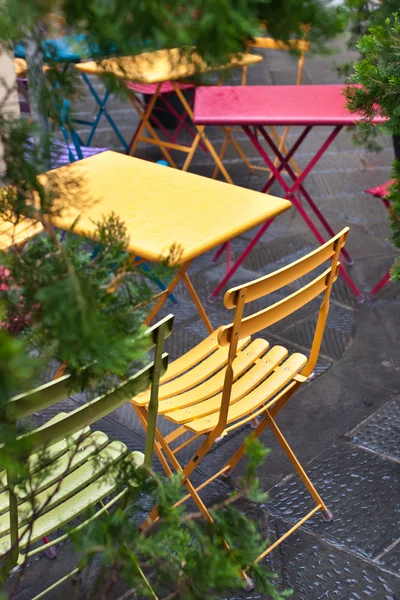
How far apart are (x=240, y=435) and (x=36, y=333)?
2175mm

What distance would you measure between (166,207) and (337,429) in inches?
46.0

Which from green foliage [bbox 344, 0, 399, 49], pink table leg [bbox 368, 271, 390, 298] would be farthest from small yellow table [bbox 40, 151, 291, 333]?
pink table leg [bbox 368, 271, 390, 298]

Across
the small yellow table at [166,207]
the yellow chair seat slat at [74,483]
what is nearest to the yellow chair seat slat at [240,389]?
the yellow chair seat slat at [74,483]

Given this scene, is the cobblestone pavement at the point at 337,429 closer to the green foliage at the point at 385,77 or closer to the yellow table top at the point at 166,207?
the green foliage at the point at 385,77

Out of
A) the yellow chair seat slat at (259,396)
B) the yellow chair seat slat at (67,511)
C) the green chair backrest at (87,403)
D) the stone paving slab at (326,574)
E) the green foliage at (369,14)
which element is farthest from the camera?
the green foliage at (369,14)

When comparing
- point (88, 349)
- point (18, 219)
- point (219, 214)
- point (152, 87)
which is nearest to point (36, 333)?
point (88, 349)

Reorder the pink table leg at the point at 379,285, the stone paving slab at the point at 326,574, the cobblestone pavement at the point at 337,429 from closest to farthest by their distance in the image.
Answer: the stone paving slab at the point at 326,574
the cobblestone pavement at the point at 337,429
the pink table leg at the point at 379,285

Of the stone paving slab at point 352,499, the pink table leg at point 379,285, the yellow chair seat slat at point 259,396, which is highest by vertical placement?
the yellow chair seat slat at point 259,396

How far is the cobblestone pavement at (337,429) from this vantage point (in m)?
2.53

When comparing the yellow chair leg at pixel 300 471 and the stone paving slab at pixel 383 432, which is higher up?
the yellow chair leg at pixel 300 471

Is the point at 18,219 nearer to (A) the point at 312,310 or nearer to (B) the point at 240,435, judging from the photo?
(B) the point at 240,435

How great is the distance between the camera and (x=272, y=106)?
3.89 metres

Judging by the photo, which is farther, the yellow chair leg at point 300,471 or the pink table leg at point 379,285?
the pink table leg at point 379,285

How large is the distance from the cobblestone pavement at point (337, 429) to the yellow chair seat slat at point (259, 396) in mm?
547
